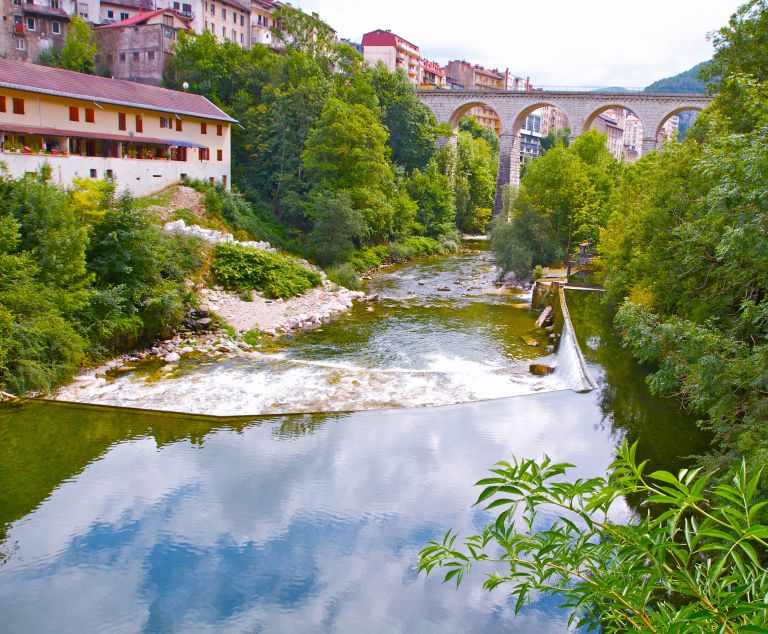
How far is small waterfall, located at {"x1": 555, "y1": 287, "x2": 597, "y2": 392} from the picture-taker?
48.7ft

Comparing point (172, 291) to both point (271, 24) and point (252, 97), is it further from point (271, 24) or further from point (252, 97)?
Result: point (271, 24)

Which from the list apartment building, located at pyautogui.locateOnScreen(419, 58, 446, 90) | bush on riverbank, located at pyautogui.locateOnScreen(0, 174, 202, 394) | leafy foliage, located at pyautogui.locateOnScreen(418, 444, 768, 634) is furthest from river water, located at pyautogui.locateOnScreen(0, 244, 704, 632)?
apartment building, located at pyautogui.locateOnScreen(419, 58, 446, 90)

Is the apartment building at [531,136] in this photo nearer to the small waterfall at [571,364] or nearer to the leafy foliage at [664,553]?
the small waterfall at [571,364]

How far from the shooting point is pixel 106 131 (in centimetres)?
2525

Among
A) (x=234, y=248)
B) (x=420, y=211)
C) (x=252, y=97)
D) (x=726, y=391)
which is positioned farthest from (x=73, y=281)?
(x=420, y=211)

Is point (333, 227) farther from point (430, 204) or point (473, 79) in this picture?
point (473, 79)

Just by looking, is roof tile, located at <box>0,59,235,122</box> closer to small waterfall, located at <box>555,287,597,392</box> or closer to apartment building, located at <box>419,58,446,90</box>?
small waterfall, located at <box>555,287,597,392</box>

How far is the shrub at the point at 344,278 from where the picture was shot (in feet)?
88.2

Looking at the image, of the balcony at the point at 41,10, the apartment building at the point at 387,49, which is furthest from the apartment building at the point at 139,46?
the apartment building at the point at 387,49

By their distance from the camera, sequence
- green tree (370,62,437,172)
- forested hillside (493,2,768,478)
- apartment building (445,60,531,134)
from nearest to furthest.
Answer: forested hillside (493,2,768,478) < green tree (370,62,437,172) < apartment building (445,60,531,134)

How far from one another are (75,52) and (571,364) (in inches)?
1405

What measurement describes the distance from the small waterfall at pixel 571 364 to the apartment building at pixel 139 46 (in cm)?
3276

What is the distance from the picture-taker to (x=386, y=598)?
8000mm

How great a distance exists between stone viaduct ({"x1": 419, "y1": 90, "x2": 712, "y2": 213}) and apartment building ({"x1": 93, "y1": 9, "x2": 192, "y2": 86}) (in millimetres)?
18464
